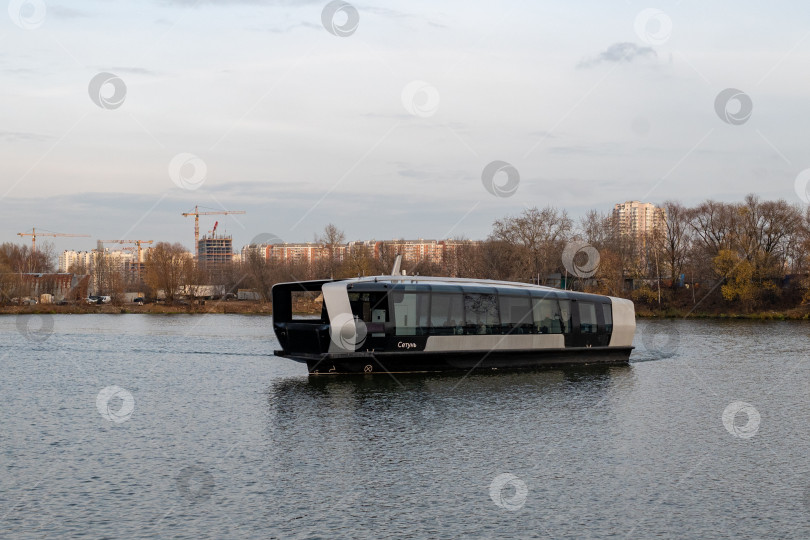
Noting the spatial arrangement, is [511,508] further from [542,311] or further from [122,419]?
[542,311]

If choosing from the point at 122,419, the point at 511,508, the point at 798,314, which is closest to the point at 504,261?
the point at 798,314

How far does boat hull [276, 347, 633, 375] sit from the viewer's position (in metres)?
29.4

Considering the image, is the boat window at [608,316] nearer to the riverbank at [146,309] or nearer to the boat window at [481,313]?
the boat window at [481,313]

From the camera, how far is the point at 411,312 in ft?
98.3

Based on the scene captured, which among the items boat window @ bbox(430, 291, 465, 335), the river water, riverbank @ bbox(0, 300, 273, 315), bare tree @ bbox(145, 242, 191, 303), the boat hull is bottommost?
the river water

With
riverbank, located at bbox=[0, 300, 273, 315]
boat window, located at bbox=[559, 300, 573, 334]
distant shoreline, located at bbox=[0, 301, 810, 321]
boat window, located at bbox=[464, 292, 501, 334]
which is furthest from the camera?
riverbank, located at bbox=[0, 300, 273, 315]

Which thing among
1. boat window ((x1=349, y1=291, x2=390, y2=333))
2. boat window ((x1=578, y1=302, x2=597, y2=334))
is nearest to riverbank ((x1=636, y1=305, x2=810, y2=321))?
boat window ((x1=578, y1=302, x2=597, y2=334))

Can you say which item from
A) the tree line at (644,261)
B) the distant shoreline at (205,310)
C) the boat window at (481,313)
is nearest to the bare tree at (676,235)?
the tree line at (644,261)

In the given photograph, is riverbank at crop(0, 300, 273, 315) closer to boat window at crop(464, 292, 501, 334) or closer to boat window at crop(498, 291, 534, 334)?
boat window at crop(498, 291, 534, 334)

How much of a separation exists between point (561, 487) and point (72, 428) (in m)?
11.9

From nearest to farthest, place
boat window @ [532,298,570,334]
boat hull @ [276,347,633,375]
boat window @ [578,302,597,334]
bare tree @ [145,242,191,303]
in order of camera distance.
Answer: boat hull @ [276,347,633,375] < boat window @ [532,298,570,334] < boat window @ [578,302,597,334] < bare tree @ [145,242,191,303]

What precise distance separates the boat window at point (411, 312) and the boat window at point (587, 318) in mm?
7817

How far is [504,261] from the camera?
9694 centimetres

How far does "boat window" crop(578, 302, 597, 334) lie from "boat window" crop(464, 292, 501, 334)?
4518mm
